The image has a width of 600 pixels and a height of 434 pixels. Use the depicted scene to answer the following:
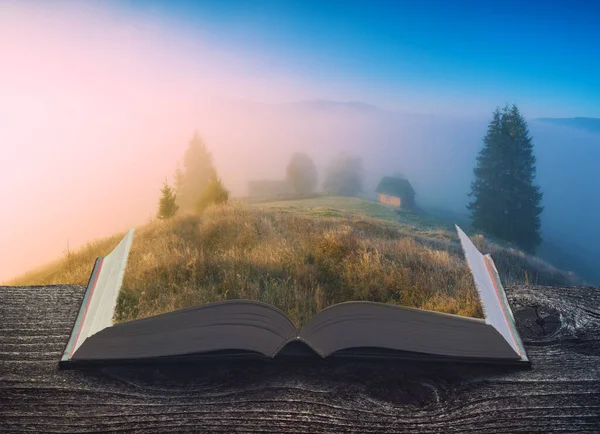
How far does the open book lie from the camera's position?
3.42 feet

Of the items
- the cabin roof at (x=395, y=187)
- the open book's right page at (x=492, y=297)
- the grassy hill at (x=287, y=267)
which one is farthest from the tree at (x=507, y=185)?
the open book's right page at (x=492, y=297)

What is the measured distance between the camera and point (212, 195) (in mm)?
5559

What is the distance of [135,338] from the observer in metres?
1.12

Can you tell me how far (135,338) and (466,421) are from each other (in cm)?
71

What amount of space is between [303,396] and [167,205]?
16.9 feet

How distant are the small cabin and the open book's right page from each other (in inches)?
204

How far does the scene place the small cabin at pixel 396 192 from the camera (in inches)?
264

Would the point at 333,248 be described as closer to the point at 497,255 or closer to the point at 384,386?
the point at 384,386

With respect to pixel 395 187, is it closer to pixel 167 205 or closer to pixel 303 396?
pixel 167 205

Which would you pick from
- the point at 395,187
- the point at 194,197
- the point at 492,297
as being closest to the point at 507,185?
the point at 395,187

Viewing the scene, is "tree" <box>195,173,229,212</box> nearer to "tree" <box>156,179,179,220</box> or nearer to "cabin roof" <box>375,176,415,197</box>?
"tree" <box>156,179,179,220</box>

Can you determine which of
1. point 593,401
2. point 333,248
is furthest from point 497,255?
point 593,401

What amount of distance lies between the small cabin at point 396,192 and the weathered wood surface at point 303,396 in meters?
5.55

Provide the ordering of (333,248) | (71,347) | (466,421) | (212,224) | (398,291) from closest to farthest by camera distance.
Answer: (466,421)
(71,347)
(398,291)
(333,248)
(212,224)
